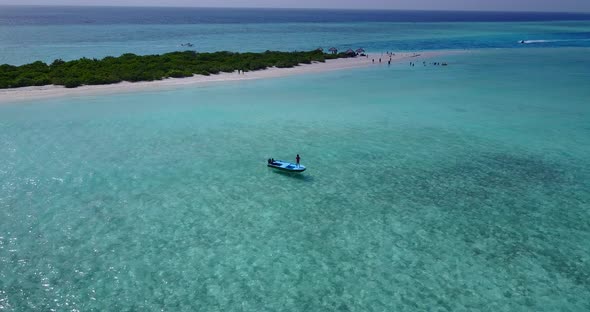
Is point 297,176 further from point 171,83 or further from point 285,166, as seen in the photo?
point 171,83

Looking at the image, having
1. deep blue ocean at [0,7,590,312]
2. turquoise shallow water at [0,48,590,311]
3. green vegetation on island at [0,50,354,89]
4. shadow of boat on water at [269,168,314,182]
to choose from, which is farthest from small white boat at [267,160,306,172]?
green vegetation on island at [0,50,354,89]

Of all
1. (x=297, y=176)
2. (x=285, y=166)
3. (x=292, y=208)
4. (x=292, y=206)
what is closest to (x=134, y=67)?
(x=285, y=166)

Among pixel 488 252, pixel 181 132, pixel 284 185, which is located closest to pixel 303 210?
pixel 284 185

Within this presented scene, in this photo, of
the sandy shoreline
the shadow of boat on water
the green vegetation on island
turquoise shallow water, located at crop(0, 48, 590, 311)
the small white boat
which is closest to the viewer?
turquoise shallow water, located at crop(0, 48, 590, 311)

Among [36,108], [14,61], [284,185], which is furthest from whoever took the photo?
[14,61]

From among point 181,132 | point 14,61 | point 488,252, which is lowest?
point 488,252

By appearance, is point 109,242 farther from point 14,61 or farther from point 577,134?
point 14,61

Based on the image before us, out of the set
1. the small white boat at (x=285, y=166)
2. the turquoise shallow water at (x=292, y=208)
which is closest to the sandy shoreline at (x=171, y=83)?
the turquoise shallow water at (x=292, y=208)

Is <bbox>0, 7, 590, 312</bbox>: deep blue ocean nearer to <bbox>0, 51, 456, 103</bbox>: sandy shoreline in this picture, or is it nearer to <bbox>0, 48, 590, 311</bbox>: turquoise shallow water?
<bbox>0, 48, 590, 311</bbox>: turquoise shallow water
